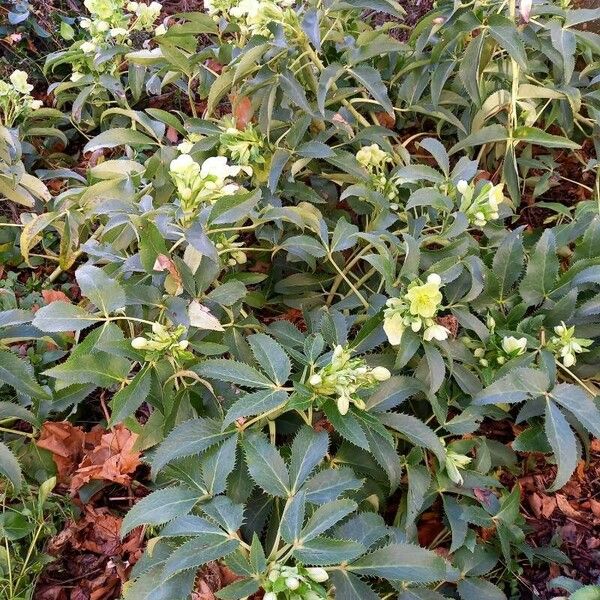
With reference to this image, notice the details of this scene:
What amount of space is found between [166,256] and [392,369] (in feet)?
1.53

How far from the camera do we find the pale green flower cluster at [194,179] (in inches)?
41.4

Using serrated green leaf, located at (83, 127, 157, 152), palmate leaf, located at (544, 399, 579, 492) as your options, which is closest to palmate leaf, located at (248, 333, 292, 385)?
palmate leaf, located at (544, 399, 579, 492)

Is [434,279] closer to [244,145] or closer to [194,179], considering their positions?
[194,179]

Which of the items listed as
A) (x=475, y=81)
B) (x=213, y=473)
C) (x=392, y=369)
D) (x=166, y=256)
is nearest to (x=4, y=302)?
(x=166, y=256)

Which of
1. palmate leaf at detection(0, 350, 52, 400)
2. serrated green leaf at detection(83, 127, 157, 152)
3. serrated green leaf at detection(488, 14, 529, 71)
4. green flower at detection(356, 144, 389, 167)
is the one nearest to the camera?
palmate leaf at detection(0, 350, 52, 400)

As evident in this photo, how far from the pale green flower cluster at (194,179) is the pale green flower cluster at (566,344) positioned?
0.67 meters

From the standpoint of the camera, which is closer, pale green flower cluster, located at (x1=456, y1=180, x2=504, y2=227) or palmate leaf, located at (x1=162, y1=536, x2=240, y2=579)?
palmate leaf, located at (x1=162, y1=536, x2=240, y2=579)

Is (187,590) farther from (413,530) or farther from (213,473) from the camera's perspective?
(413,530)

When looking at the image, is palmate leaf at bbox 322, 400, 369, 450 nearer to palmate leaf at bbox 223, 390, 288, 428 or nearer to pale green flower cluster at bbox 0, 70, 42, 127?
palmate leaf at bbox 223, 390, 288, 428

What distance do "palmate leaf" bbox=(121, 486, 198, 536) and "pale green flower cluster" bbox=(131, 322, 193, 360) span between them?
0.22 metres

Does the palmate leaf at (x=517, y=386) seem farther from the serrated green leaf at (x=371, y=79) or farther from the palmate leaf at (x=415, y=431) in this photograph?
the serrated green leaf at (x=371, y=79)

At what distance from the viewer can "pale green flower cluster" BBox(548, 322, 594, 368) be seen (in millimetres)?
1104

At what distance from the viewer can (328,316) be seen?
3.74 feet

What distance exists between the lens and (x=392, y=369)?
1.13 meters
